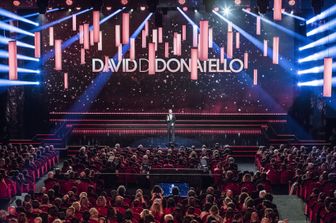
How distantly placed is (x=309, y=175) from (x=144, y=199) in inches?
208

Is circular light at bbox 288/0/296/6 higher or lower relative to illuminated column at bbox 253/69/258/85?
higher

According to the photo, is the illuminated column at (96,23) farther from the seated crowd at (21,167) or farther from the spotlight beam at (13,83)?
the spotlight beam at (13,83)

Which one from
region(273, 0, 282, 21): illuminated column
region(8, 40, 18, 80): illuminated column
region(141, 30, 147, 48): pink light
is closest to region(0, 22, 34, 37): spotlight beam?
region(141, 30, 147, 48): pink light

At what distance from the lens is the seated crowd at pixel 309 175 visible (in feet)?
44.8

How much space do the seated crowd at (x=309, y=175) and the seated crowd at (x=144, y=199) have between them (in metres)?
1.16

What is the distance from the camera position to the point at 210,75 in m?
29.1

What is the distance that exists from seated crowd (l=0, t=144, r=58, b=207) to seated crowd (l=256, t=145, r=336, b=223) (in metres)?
7.55

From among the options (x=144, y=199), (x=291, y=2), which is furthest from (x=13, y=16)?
(x=144, y=199)

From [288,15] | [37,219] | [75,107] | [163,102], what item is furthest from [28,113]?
[37,219]

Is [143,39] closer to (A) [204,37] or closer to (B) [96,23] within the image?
(B) [96,23]

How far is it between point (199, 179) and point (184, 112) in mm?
11926

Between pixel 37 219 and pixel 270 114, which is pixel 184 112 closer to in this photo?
pixel 270 114

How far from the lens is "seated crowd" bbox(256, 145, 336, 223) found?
13656mm

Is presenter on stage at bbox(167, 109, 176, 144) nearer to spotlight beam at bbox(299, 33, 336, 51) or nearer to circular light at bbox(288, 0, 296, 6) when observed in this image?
circular light at bbox(288, 0, 296, 6)
